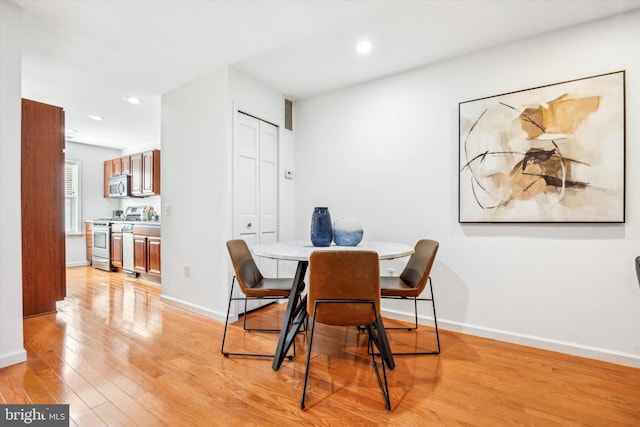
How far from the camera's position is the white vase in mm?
2375

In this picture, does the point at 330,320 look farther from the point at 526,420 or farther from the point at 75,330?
the point at 75,330

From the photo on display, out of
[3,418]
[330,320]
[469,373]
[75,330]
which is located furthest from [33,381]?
[469,373]

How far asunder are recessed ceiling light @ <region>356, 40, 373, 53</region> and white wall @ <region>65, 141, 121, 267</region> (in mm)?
5933

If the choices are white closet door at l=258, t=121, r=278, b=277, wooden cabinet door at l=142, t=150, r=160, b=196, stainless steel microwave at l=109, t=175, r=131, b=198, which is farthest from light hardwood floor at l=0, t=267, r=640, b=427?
stainless steel microwave at l=109, t=175, r=131, b=198

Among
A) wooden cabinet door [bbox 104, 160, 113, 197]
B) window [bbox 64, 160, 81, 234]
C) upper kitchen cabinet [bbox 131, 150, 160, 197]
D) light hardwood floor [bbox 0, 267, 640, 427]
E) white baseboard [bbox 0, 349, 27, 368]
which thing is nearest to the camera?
light hardwood floor [bbox 0, 267, 640, 427]

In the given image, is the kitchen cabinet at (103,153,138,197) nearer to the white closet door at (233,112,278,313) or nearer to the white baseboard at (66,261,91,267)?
the white baseboard at (66,261,91,267)

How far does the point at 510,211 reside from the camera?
2.45m

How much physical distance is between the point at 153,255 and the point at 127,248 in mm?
882

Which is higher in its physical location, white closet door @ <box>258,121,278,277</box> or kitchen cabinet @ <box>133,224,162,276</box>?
white closet door @ <box>258,121,278,277</box>

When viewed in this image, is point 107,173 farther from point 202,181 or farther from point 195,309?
point 195,309

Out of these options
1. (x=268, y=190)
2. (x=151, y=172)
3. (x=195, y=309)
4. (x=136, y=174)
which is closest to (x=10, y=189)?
(x=195, y=309)

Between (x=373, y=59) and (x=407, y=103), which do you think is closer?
(x=373, y=59)

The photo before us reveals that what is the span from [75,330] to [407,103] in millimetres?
3628

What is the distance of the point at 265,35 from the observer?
8.05 feet
